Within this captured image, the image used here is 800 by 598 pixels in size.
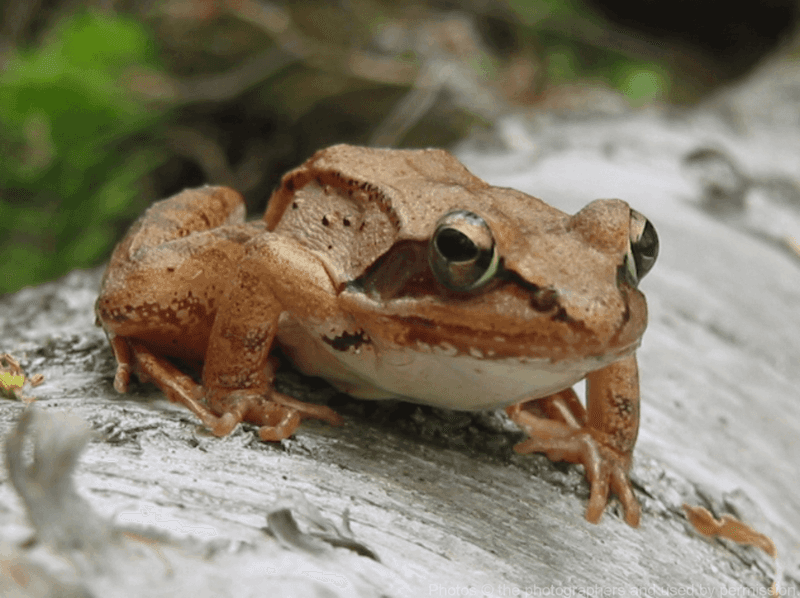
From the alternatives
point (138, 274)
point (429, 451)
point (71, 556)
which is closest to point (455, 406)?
point (429, 451)

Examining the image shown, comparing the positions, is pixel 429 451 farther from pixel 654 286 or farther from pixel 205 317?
pixel 654 286

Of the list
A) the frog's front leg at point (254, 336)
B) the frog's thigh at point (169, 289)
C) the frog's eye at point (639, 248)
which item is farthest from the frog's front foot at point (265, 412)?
the frog's eye at point (639, 248)

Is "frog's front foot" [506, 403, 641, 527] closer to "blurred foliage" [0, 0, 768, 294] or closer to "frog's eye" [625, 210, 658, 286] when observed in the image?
"frog's eye" [625, 210, 658, 286]

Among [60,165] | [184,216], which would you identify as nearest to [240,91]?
[60,165]

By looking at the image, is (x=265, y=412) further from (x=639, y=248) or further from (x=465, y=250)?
(x=639, y=248)

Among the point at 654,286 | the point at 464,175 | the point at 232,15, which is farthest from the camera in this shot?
the point at 232,15

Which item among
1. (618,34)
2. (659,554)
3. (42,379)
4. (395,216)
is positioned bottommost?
(42,379)
